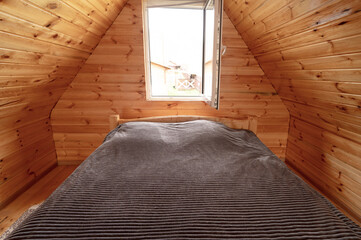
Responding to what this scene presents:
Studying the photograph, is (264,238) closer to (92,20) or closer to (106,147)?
(106,147)

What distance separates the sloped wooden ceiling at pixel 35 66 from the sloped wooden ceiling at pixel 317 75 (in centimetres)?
146

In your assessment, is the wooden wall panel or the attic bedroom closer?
the attic bedroom

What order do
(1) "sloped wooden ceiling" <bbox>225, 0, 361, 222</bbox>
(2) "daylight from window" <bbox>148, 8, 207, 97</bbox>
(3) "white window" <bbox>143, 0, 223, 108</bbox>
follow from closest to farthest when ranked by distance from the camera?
(1) "sloped wooden ceiling" <bbox>225, 0, 361, 222</bbox> → (3) "white window" <bbox>143, 0, 223, 108</bbox> → (2) "daylight from window" <bbox>148, 8, 207, 97</bbox>

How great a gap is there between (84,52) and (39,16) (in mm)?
957

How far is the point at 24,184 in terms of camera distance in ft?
6.72

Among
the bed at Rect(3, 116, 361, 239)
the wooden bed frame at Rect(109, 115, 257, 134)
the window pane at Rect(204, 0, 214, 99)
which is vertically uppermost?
the window pane at Rect(204, 0, 214, 99)

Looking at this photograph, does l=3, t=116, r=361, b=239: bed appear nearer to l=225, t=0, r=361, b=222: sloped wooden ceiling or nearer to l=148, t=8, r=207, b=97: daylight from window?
l=225, t=0, r=361, b=222: sloped wooden ceiling

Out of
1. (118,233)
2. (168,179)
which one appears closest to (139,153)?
(168,179)

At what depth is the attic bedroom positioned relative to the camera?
2.95 feet

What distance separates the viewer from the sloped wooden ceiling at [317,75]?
1.15 metres

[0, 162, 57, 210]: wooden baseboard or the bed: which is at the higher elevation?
the bed

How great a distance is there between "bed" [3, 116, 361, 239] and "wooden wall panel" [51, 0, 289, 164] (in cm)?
92

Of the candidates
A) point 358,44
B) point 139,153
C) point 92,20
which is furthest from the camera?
point 92,20

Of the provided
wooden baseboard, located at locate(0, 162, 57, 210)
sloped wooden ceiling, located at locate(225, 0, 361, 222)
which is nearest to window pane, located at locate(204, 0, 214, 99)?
sloped wooden ceiling, located at locate(225, 0, 361, 222)
